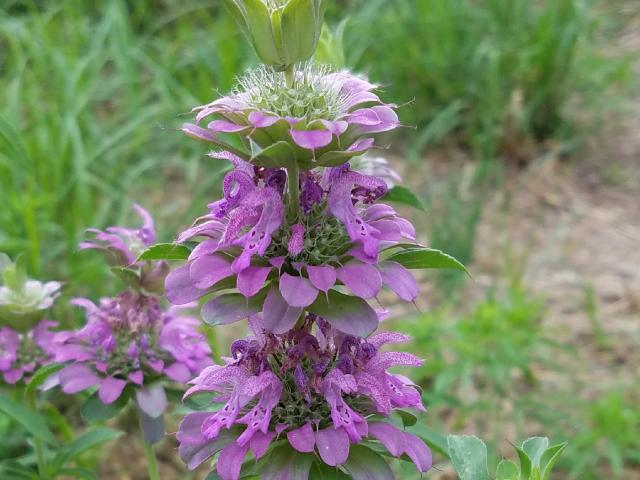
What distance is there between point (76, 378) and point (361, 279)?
702 millimetres

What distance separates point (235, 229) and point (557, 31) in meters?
4.18

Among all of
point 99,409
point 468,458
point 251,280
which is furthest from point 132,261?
point 468,458

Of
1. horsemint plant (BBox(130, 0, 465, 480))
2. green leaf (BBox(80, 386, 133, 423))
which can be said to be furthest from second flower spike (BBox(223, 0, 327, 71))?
green leaf (BBox(80, 386, 133, 423))

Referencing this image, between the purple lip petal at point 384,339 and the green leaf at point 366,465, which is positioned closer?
the green leaf at point 366,465

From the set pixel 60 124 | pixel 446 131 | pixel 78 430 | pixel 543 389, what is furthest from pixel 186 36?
pixel 543 389

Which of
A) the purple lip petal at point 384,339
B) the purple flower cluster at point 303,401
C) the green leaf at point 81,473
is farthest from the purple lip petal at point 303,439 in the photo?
the green leaf at point 81,473

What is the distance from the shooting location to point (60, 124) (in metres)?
3.65

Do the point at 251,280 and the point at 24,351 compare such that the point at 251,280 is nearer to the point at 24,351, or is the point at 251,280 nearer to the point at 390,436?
the point at 390,436

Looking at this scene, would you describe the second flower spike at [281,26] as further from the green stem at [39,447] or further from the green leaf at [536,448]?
the green stem at [39,447]

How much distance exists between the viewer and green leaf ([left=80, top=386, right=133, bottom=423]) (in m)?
1.33

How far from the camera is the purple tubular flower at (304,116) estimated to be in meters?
0.91

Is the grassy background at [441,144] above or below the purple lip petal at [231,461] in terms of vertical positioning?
below

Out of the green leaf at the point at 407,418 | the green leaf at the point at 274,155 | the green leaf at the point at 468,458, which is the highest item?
the green leaf at the point at 274,155

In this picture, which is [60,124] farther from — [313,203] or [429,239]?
[313,203]
